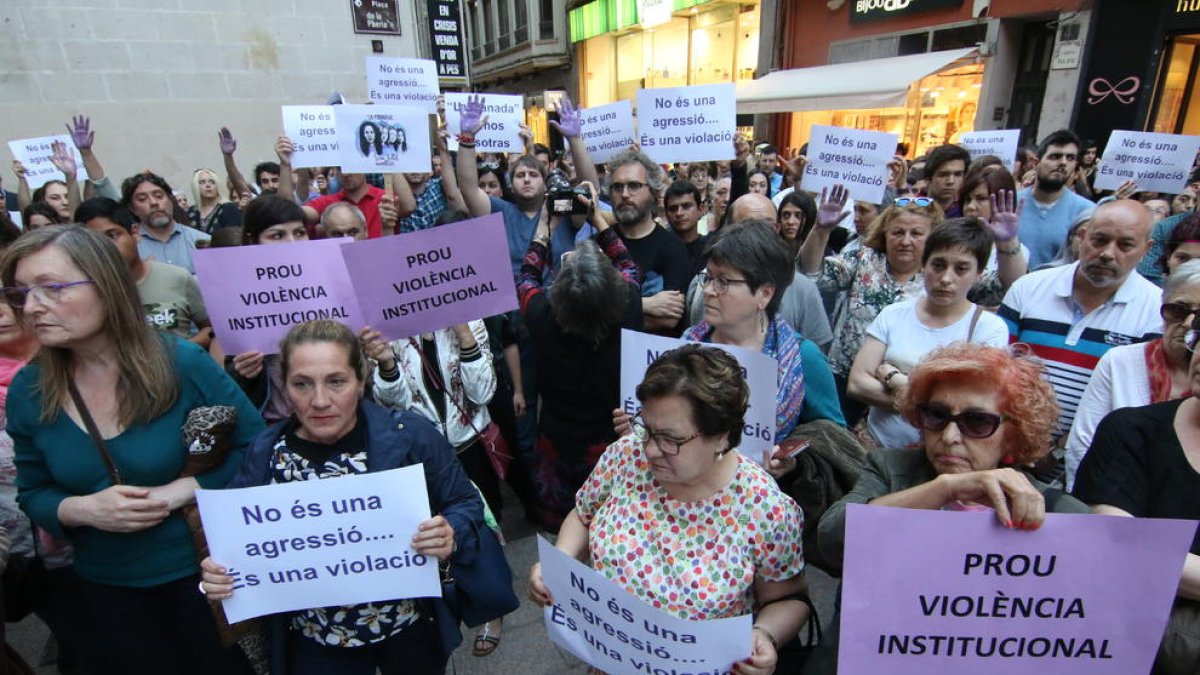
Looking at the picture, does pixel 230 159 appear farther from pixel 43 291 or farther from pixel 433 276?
pixel 43 291

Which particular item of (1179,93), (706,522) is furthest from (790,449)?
(1179,93)

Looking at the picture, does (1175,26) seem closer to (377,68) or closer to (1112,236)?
(1112,236)

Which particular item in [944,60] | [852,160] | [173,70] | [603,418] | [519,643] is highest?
[944,60]

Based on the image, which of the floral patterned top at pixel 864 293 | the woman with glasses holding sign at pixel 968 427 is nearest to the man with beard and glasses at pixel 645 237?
the floral patterned top at pixel 864 293

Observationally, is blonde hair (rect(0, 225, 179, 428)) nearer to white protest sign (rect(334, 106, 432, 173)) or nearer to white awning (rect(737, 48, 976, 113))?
white protest sign (rect(334, 106, 432, 173))

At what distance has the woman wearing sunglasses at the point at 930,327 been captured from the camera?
8.75 ft

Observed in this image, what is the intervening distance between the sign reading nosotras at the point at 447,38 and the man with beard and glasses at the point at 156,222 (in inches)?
292

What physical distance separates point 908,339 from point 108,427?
300 cm

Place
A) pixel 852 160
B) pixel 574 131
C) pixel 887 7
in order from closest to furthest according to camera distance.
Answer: pixel 852 160 < pixel 574 131 < pixel 887 7

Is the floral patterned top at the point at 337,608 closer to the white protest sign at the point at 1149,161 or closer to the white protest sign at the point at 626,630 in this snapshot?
the white protest sign at the point at 626,630

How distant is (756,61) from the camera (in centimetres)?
1708

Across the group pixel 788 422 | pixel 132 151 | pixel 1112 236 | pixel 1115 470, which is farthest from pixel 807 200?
pixel 132 151

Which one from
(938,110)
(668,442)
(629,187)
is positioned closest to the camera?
(668,442)

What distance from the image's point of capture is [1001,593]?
1.38 meters
